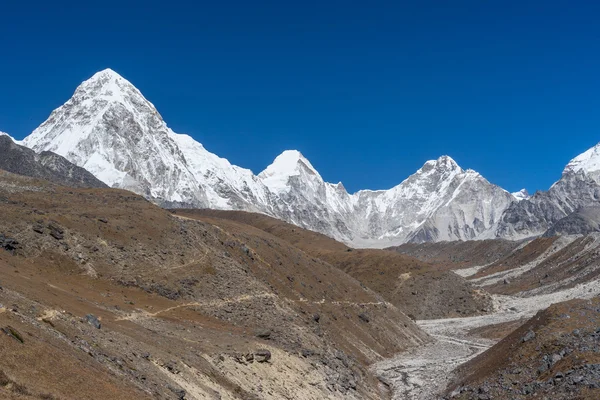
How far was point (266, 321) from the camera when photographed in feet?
241

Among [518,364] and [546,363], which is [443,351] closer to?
[518,364]

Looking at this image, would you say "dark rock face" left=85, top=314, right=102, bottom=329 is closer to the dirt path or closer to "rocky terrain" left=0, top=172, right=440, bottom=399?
"rocky terrain" left=0, top=172, right=440, bottom=399

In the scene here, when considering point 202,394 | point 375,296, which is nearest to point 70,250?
point 202,394

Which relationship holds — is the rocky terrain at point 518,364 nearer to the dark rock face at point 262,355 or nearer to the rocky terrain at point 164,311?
the rocky terrain at point 164,311

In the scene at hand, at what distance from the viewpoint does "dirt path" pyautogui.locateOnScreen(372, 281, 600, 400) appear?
73.1m

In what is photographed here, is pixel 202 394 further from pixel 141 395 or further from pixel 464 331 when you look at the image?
pixel 464 331

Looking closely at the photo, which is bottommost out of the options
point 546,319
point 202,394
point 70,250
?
point 202,394

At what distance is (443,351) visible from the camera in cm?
9994

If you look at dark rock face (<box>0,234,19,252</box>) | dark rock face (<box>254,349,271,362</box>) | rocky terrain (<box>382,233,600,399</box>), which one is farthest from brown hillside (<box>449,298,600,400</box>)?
dark rock face (<box>0,234,19,252</box>)

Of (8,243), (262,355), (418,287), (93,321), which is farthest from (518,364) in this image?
(418,287)

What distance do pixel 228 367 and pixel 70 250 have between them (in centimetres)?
3020

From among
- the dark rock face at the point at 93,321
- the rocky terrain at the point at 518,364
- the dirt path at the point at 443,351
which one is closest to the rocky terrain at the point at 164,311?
the dark rock face at the point at 93,321

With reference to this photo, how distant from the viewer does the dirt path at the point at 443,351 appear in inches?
2876

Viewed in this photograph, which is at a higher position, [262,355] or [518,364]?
[518,364]
